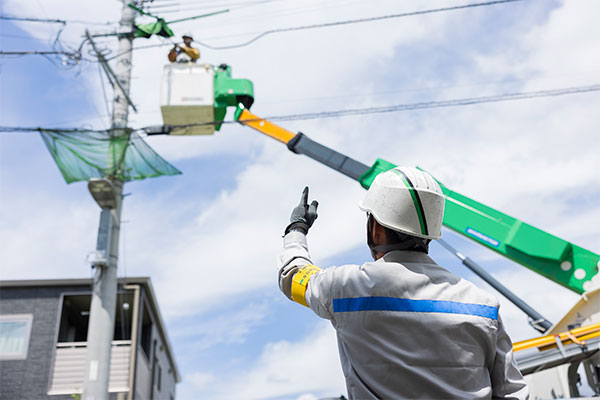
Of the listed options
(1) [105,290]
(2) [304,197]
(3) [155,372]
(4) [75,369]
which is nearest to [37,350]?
(4) [75,369]

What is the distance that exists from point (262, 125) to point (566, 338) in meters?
5.60

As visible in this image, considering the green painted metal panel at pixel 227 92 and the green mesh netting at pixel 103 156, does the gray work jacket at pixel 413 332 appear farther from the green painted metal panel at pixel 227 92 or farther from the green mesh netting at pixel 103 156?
the green painted metal panel at pixel 227 92

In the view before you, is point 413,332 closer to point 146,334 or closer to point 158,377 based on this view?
point 146,334

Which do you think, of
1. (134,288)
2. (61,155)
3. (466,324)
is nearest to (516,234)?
(466,324)

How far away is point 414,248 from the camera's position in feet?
5.96

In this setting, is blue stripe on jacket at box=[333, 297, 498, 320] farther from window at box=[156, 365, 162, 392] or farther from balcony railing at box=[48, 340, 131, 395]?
window at box=[156, 365, 162, 392]

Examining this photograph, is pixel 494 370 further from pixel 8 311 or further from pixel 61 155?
pixel 8 311

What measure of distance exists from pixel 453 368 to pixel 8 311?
49.1 ft

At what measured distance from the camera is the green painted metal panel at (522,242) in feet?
21.4

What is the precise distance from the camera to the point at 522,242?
6.79 m

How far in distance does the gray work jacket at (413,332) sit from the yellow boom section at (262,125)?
736 cm

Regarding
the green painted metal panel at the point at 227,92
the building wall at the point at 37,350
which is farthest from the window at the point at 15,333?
the green painted metal panel at the point at 227,92

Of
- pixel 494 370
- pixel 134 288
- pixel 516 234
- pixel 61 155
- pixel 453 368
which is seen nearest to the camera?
pixel 453 368

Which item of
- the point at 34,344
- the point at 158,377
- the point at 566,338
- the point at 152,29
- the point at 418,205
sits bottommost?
the point at 418,205
